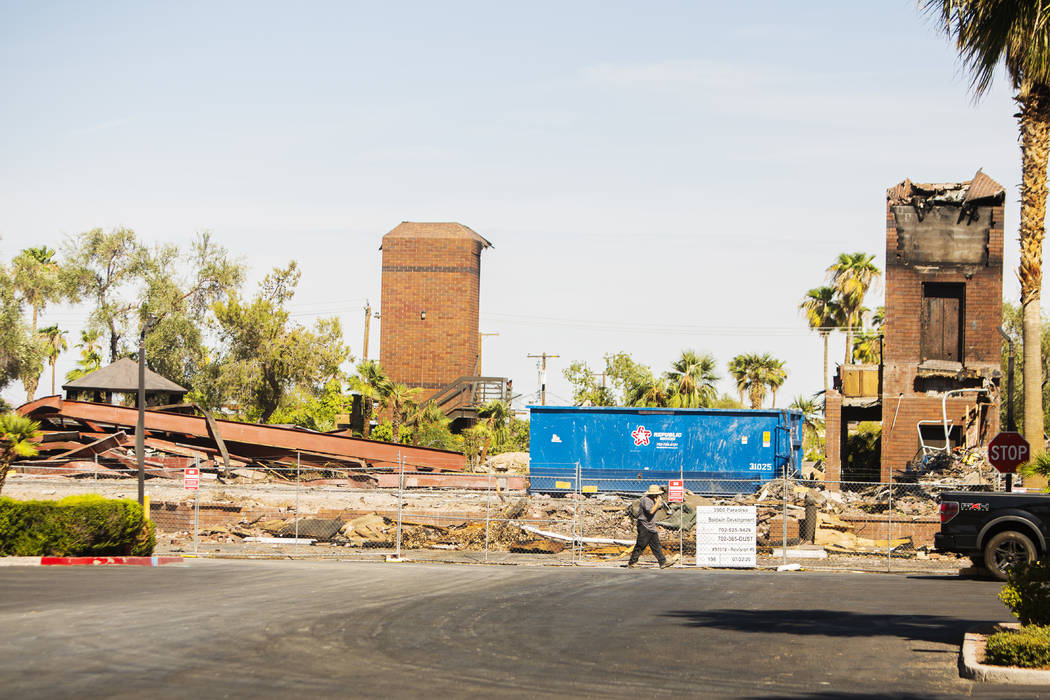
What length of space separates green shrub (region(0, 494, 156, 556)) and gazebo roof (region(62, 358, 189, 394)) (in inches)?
870

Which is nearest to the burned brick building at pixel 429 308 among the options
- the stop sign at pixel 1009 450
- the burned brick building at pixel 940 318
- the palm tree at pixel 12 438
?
the burned brick building at pixel 940 318

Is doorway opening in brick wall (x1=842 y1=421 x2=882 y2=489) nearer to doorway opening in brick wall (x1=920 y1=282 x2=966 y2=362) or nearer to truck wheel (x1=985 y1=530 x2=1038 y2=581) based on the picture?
doorway opening in brick wall (x1=920 y1=282 x2=966 y2=362)

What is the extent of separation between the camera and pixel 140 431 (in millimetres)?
28906

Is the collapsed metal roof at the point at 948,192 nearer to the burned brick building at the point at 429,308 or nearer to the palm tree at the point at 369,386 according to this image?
the palm tree at the point at 369,386

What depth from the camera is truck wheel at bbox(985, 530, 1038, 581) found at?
2045 cm

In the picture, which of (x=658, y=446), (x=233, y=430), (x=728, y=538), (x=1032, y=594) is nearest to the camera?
(x=1032, y=594)

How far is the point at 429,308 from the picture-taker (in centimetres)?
7238

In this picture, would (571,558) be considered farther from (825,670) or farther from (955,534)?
(825,670)

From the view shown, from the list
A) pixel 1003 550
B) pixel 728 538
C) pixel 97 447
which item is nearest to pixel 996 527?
pixel 1003 550

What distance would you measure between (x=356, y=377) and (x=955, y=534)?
143 feet

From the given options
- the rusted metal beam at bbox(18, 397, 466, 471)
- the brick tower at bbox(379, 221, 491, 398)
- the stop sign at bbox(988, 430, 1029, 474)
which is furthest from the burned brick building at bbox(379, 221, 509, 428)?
the stop sign at bbox(988, 430, 1029, 474)

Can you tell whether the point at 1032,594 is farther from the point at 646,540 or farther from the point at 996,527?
the point at 646,540

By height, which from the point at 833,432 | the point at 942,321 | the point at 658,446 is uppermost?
the point at 942,321

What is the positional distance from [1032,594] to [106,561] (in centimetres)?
1897
